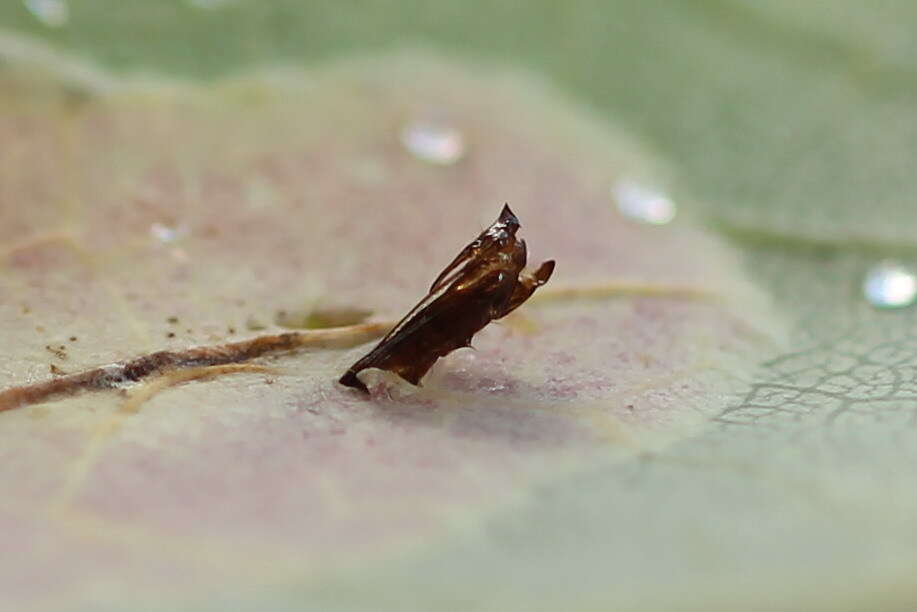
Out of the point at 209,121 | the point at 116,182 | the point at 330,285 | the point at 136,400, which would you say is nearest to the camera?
the point at 136,400

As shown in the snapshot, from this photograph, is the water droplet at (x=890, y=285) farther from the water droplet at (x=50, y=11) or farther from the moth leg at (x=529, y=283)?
the water droplet at (x=50, y=11)

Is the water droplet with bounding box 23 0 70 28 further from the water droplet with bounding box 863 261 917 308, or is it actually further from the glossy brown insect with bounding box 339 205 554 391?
the water droplet with bounding box 863 261 917 308

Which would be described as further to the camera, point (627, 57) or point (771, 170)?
point (627, 57)

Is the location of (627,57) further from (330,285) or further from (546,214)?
(330,285)

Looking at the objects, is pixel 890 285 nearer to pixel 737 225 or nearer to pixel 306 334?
pixel 737 225

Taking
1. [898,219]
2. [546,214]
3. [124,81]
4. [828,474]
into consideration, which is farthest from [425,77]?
[828,474]

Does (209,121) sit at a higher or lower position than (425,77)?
lower

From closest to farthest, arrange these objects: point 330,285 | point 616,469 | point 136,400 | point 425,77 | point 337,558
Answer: point 337,558, point 616,469, point 136,400, point 330,285, point 425,77
